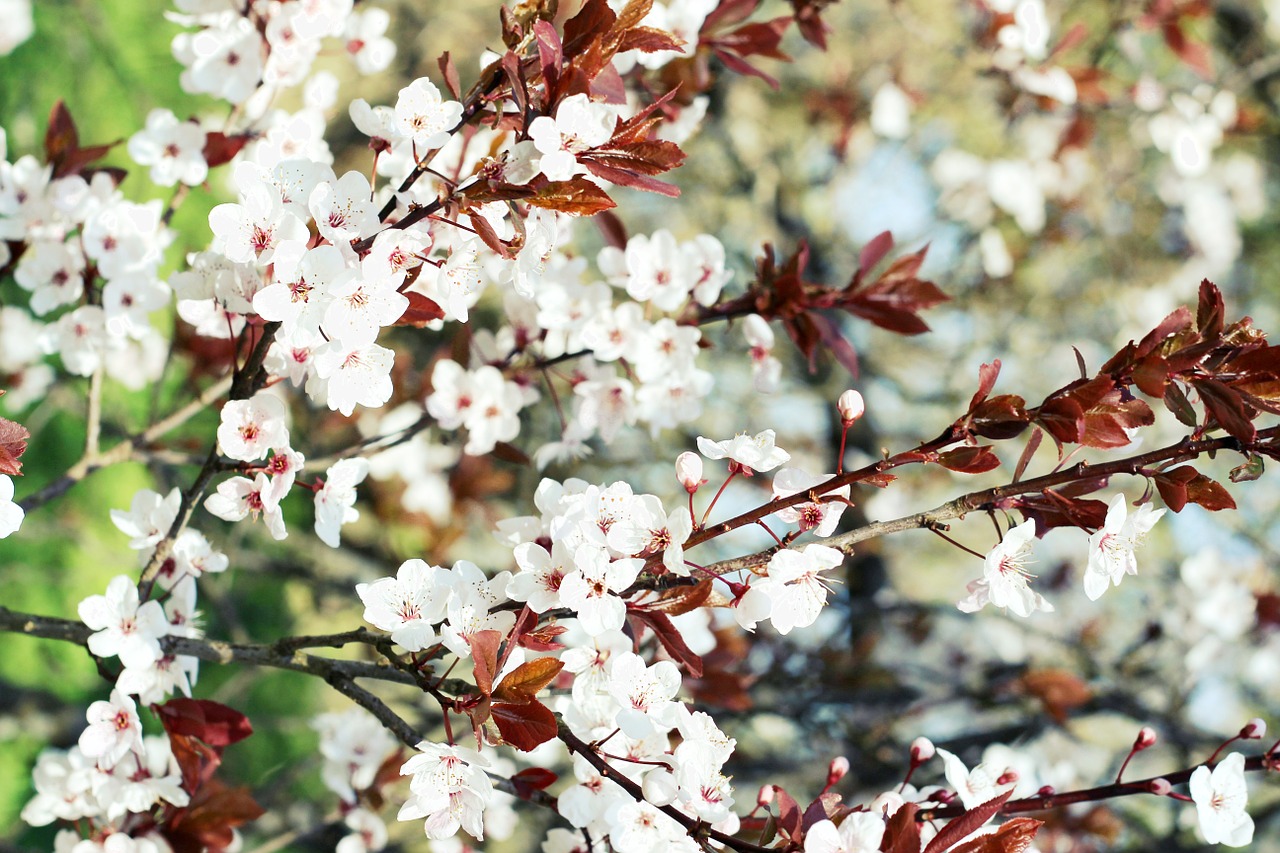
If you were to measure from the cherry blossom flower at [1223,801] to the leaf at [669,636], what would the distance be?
0.54 m

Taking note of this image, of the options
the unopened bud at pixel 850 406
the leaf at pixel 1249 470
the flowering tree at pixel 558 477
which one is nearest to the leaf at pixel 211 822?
the flowering tree at pixel 558 477

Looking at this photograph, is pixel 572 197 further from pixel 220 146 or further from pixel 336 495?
pixel 220 146

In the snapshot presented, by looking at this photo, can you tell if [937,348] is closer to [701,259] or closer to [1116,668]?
[1116,668]

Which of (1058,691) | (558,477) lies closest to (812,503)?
(1058,691)

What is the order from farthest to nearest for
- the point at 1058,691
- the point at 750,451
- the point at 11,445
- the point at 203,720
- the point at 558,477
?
the point at 558,477
the point at 1058,691
the point at 203,720
the point at 750,451
the point at 11,445

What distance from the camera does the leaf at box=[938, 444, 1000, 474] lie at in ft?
2.75

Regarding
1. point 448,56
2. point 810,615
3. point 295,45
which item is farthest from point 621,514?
point 295,45

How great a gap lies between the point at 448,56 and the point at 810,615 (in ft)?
1.99

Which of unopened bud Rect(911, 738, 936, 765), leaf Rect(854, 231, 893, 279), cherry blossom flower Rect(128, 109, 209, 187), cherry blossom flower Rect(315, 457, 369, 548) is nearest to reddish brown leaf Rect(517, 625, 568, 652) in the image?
cherry blossom flower Rect(315, 457, 369, 548)

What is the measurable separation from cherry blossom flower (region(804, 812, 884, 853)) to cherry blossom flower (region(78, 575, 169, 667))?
0.69 meters

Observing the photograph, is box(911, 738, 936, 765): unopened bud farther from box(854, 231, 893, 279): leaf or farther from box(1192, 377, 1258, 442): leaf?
box(854, 231, 893, 279): leaf

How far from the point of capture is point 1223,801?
3.34 ft

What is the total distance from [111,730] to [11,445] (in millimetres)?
424

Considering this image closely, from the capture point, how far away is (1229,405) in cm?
82
